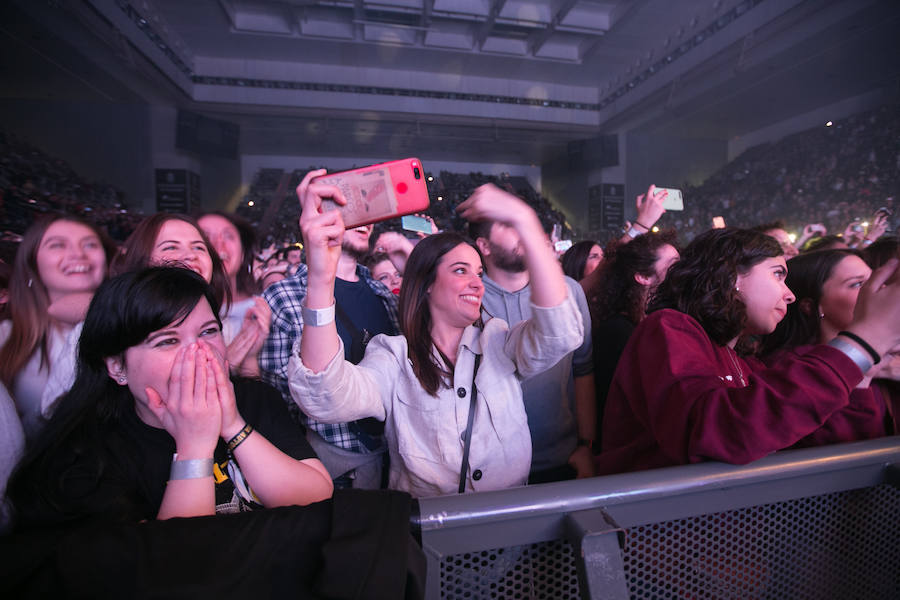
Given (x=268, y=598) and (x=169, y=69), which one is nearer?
(x=268, y=598)

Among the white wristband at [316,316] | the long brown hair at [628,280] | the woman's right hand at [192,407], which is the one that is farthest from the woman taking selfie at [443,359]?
the long brown hair at [628,280]

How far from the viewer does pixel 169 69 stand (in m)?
8.38

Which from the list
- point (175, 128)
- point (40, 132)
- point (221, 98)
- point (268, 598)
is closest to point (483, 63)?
point (221, 98)

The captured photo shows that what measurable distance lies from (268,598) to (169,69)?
1053 centimetres

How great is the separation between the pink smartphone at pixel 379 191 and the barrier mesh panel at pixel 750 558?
Answer: 0.88m

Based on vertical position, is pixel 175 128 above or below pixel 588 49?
below

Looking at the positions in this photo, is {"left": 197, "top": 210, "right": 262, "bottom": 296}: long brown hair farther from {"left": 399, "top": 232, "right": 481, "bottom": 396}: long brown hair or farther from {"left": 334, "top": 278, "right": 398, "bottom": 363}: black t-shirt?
{"left": 399, "top": 232, "right": 481, "bottom": 396}: long brown hair

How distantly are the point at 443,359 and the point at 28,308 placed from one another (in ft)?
5.77

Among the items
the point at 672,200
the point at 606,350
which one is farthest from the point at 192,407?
the point at 672,200

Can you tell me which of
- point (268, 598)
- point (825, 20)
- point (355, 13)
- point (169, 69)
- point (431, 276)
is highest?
point (355, 13)

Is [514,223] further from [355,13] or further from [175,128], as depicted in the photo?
[175,128]

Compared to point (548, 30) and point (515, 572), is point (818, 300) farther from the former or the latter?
point (548, 30)

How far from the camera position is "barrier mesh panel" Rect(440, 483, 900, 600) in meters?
0.76

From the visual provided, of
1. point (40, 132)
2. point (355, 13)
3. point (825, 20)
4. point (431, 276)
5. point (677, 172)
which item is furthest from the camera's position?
point (677, 172)
